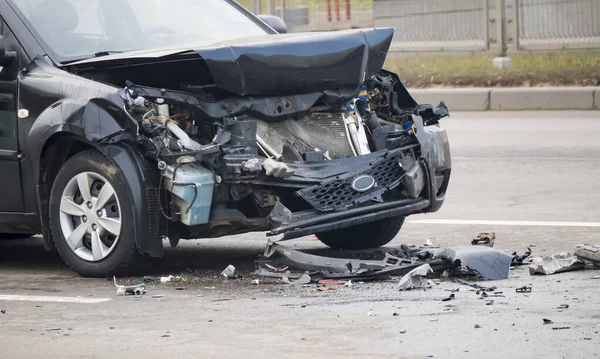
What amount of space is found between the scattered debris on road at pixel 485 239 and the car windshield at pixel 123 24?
2.01 metres

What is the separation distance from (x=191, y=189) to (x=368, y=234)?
171 cm

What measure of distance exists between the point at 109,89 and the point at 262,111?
0.86m

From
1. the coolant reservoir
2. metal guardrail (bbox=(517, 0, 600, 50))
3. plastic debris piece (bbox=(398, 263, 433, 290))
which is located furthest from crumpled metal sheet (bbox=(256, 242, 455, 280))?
metal guardrail (bbox=(517, 0, 600, 50))

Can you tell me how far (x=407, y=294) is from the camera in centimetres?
693

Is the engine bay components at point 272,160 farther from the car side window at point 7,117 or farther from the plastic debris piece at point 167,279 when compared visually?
the car side window at point 7,117

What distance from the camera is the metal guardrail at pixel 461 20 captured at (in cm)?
1877

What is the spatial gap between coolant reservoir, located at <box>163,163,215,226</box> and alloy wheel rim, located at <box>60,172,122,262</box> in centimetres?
36

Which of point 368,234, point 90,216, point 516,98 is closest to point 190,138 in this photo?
point 90,216

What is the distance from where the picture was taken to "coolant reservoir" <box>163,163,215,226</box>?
7371mm

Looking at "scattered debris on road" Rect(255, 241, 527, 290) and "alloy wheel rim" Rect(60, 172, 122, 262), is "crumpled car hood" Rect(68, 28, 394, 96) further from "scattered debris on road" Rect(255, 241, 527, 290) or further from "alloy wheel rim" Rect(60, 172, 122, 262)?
"scattered debris on road" Rect(255, 241, 527, 290)

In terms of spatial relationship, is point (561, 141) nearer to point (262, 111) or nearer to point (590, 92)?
point (590, 92)

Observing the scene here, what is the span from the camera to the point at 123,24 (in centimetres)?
871

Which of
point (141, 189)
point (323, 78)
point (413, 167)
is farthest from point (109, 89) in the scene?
Answer: point (413, 167)

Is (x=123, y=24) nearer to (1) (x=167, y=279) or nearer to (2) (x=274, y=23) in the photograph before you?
(2) (x=274, y=23)
